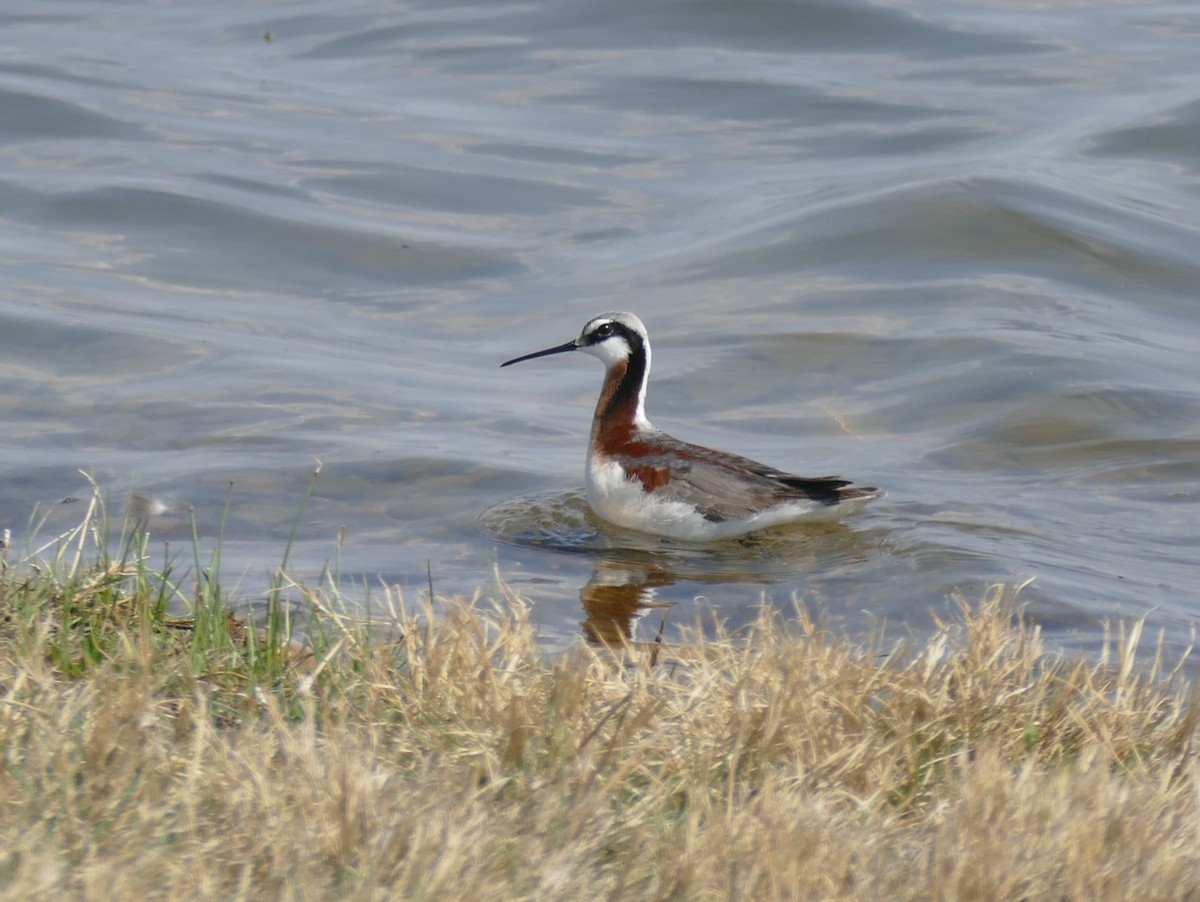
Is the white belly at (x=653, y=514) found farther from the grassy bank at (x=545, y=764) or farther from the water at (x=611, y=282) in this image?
the grassy bank at (x=545, y=764)

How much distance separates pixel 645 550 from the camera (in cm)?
862

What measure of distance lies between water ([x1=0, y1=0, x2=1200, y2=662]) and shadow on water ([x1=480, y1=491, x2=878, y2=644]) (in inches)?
1.4

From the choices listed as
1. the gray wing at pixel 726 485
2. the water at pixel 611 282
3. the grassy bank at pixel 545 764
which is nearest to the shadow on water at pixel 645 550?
the water at pixel 611 282

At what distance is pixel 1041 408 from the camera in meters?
10.6

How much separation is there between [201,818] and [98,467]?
5.72 m

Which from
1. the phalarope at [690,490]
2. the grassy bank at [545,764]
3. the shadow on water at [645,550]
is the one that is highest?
the grassy bank at [545,764]

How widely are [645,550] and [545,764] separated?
4478 mm

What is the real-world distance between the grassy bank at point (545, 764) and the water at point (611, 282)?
1.40 meters

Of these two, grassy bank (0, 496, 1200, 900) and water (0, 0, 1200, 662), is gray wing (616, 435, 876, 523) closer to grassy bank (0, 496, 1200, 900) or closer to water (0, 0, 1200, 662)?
water (0, 0, 1200, 662)

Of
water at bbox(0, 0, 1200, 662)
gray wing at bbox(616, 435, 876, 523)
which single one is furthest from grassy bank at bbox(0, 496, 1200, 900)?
gray wing at bbox(616, 435, 876, 523)

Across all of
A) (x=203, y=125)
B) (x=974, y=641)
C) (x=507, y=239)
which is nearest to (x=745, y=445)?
(x=507, y=239)

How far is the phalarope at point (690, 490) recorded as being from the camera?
8.58m

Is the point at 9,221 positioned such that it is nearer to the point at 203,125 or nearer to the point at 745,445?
the point at 203,125

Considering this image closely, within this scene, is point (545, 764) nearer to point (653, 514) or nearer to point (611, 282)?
point (653, 514)
